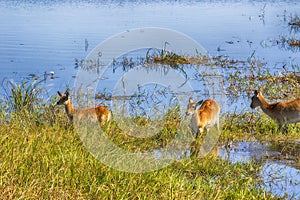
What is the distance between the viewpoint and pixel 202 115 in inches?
373

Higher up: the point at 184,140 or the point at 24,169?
the point at 24,169

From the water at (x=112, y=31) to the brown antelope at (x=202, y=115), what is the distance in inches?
26.9

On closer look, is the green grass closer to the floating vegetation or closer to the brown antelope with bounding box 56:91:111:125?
the brown antelope with bounding box 56:91:111:125

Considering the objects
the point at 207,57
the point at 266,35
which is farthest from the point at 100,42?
the point at 266,35

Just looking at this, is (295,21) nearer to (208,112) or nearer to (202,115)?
(208,112)

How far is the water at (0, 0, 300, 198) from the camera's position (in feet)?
48.8

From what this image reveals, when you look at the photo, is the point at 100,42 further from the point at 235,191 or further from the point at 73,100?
the point at 235,191

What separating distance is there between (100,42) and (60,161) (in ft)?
40.2

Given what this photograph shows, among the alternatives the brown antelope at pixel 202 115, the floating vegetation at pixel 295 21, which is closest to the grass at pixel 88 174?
the brown antelope at pixel 202 115

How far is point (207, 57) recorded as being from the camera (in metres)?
16.6

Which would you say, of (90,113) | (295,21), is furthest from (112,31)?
(90,113)

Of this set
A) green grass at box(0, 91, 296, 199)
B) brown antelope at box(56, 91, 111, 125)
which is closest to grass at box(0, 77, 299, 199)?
green grass at box(0, 91, 296, 199)

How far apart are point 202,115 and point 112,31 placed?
38.6 feet

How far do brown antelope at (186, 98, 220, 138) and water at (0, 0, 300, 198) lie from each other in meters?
0.68
